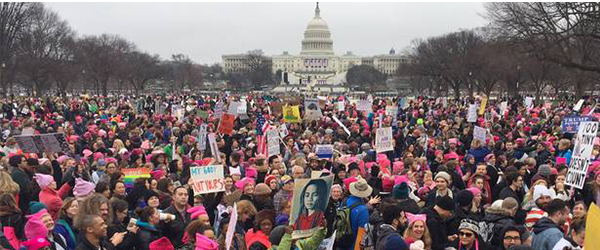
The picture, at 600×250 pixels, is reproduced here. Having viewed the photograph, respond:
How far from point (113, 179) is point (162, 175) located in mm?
997

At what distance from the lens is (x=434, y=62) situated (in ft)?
213

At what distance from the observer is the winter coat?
5594 millimetres

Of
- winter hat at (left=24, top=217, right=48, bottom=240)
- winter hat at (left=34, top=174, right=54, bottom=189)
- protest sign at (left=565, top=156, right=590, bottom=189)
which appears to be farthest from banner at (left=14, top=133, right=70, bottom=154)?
protest sign at (left=565, top=156, right=590, bottom=189)

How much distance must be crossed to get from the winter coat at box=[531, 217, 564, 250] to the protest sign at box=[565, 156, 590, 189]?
261cm

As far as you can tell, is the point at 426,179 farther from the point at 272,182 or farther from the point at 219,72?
the point at 219,72

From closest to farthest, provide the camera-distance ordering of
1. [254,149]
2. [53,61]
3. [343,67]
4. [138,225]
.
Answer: [138,225], [254,149], [53,61], [343,67]

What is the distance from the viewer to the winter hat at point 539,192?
7489 mm

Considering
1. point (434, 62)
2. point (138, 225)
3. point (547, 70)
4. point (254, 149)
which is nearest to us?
point (138, 225)

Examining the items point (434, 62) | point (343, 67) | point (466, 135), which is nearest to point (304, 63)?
point (343, 67)

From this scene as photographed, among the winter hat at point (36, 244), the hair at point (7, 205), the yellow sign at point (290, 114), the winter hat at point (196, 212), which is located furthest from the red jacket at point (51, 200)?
the yellow sign at point (290, 114)

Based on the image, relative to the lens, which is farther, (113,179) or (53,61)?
(53,61)

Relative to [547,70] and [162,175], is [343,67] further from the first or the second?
[162,175]

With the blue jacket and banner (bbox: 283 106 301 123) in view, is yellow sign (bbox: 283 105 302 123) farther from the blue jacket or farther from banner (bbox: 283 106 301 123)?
the blue jacket

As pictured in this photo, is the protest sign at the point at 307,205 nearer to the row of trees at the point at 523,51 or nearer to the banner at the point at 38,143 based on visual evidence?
the banner at the point at 38,143
